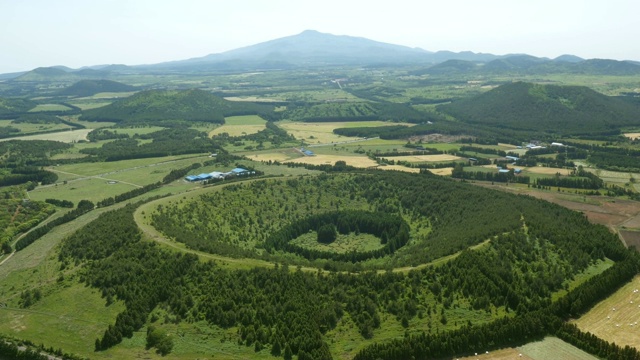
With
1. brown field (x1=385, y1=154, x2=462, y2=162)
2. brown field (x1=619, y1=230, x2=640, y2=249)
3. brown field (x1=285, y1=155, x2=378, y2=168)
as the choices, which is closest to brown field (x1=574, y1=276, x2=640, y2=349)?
brown field (x1=619, y1=230, x2=640, y2=249)

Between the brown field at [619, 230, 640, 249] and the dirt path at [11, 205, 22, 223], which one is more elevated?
the brown field at [619, 230, 640, 249]

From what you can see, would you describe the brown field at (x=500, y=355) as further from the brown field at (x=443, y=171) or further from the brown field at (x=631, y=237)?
the brown field at (x=443, y=171)

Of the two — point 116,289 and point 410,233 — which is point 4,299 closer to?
point 116,289

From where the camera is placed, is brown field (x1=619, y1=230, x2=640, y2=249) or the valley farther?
brown field (x1=619, y1=230, x2=640, y2=249)

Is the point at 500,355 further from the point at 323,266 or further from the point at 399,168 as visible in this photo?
the point at 399,168

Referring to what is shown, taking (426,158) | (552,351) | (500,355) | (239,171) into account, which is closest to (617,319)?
(552,351)

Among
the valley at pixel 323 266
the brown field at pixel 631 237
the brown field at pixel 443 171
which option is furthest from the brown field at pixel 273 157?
the brown field at pixel 631 237

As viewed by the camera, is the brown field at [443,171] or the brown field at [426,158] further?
the brown field at [426,158]

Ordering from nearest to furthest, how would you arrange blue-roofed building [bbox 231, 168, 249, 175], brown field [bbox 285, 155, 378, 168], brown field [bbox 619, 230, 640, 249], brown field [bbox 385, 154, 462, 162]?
brown field [bbox 619, 230, 640, 249] < blue-roofed building [bbox 231, 168, 249, 175] < brown field [bbox 285, 155, 378, 168] < brown field [bbox 385, 154, 462, 162]

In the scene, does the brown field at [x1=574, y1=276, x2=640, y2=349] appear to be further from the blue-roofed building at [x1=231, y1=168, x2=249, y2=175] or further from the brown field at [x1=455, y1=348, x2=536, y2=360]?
the blue-roofed building at [x1=231, y1=168, x2=249, y2=175]
